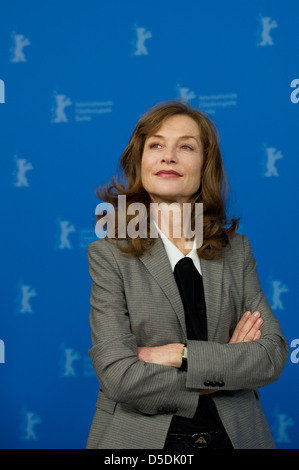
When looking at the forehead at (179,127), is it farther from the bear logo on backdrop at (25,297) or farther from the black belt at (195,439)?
the bear logo on backdrop at (25,297)

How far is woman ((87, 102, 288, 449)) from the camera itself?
6.39 ft

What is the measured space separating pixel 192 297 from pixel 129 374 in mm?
396

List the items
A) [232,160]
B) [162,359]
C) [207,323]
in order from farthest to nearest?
1. [232,160]
2. [207,323]
3. [162,359]

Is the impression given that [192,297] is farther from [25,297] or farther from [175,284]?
[25,297]

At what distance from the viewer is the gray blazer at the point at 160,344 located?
6.35 feet

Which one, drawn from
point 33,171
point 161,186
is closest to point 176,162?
point 161,186

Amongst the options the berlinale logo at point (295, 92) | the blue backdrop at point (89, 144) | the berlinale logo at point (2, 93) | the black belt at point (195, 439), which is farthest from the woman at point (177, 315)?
the berlinale logo at point (2, 93)

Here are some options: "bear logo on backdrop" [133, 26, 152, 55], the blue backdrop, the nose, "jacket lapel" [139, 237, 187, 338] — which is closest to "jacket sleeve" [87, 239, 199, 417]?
"jacket lapel" [139, 237, 187, 338]

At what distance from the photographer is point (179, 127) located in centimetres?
235

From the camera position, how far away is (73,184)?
12.4ft

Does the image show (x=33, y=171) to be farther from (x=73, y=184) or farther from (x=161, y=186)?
(x=161, y=186)

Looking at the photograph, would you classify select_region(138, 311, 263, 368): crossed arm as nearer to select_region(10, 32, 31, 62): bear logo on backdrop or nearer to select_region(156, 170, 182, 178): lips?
select_region(156, 170, 182, 178): lips

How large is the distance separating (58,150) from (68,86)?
1.31ft

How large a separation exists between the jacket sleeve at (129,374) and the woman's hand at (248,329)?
1.00 feet
